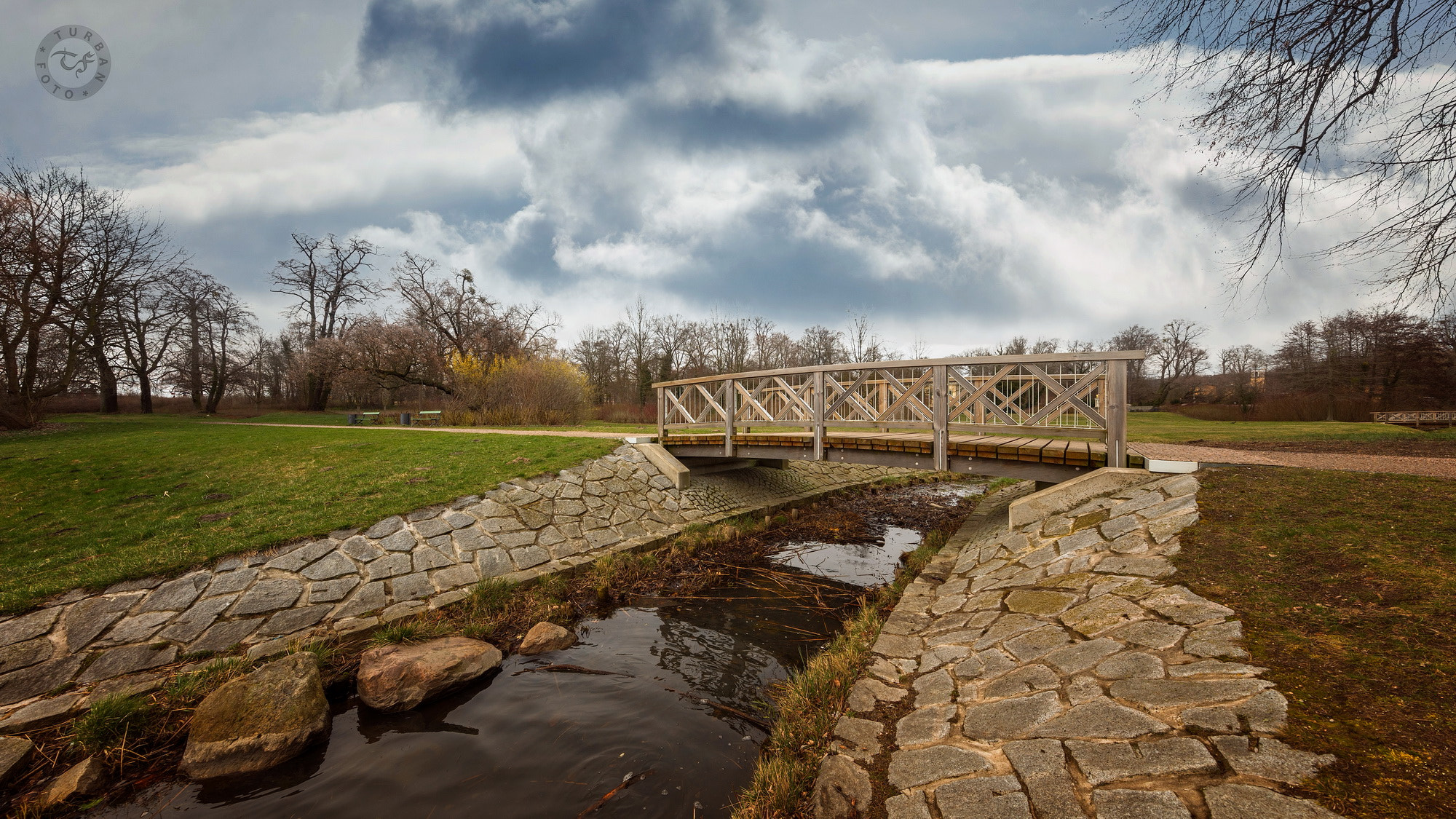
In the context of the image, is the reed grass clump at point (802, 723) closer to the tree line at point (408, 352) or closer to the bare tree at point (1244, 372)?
the tree line at point (408, 352)

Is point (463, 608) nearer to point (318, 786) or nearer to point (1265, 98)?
point (318, 786)

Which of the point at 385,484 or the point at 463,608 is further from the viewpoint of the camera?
the point at 385,484

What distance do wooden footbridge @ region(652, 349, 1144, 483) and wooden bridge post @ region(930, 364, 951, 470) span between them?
0.01 metres

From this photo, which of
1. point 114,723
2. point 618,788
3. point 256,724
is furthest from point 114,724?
point 618,788

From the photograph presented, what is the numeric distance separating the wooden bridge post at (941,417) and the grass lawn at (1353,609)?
275 centimetres

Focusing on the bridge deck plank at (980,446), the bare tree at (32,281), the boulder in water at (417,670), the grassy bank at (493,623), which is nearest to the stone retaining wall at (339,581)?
the grassy bank at (493,623)

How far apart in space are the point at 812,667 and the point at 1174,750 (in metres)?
2.52

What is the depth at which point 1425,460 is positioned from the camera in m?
6.45

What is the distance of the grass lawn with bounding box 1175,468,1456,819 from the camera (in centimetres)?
201

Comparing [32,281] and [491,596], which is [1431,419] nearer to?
[491,596]

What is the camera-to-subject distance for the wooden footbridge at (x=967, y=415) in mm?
6371

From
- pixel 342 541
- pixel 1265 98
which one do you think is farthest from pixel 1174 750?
pixel 342 541

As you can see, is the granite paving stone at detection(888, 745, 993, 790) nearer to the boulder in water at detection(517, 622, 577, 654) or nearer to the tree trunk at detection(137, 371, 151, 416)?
the boulder in water at detection(517, 622, 577, 654)

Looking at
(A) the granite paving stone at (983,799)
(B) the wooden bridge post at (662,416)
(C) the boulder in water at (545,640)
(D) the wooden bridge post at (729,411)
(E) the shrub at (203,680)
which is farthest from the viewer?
(B) the wooden bridge post at (662,416)
